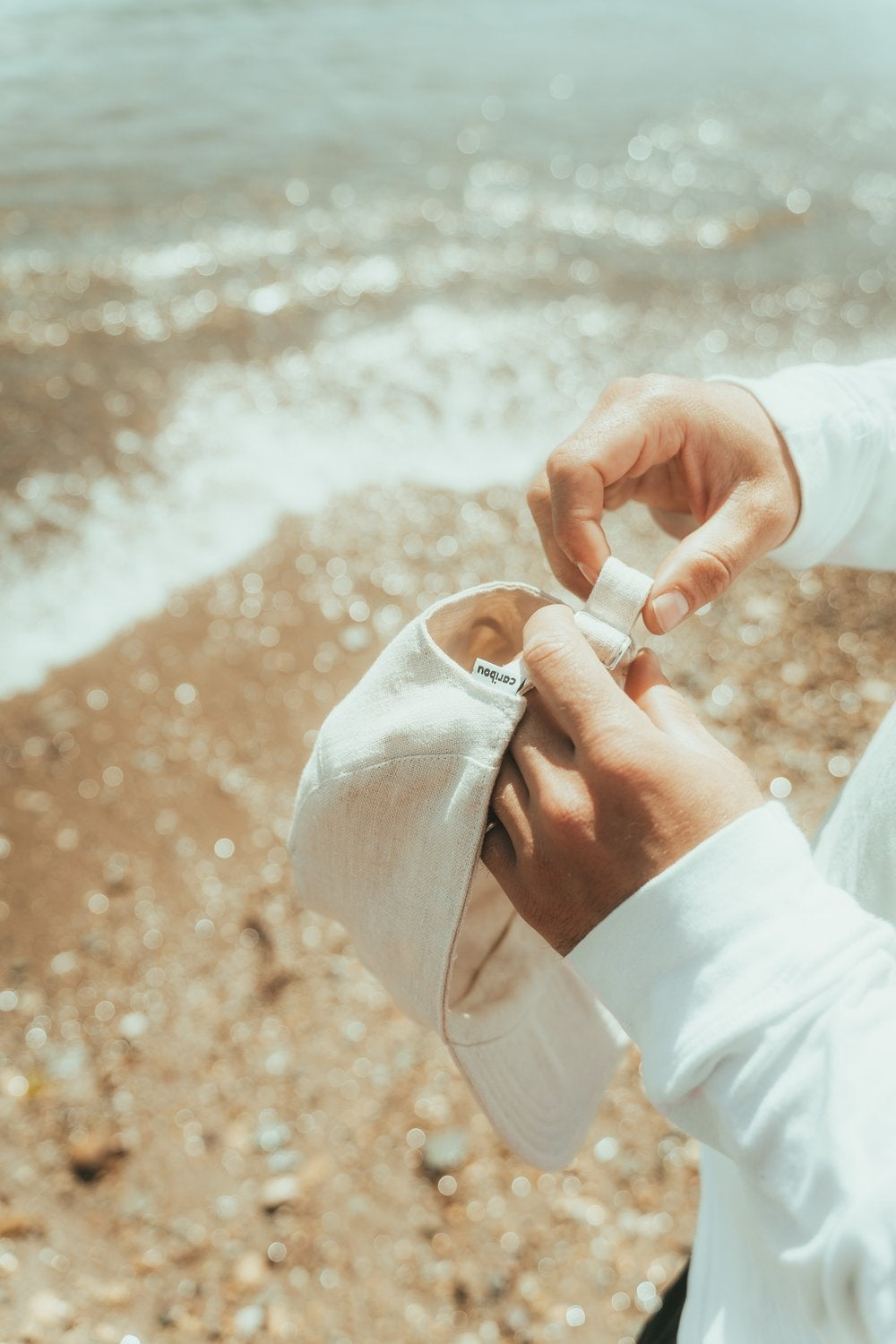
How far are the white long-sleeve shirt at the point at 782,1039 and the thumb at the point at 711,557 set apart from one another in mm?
381

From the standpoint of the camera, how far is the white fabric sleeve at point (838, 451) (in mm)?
1678

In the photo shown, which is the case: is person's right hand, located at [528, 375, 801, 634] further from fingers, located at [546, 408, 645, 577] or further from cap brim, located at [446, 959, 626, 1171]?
cap brim, located at [446, 959, 626, 1171]

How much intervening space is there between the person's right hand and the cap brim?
2.20ft

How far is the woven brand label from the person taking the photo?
1.41 meters

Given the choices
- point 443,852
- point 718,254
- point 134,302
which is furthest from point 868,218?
point 443,852

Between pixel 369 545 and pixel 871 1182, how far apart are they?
11.6 ft

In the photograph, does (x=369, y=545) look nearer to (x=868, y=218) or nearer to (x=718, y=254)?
(x=718, y=254)

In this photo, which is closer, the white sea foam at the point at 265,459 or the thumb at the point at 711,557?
the thumb at the point at 711,557

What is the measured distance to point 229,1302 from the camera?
8.05ft

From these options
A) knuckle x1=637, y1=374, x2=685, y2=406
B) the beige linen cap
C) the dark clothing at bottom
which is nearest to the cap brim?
the beige linen cap

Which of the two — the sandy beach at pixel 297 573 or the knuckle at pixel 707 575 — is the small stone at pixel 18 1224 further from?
the knuckle at pixel 707 575

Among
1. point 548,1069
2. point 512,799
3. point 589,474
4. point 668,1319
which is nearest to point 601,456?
point 589,474

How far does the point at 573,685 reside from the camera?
4.32 ft

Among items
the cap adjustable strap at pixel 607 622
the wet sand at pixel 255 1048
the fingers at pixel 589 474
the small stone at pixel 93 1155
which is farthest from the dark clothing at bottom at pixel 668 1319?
the small stone at pixel 93 1155
